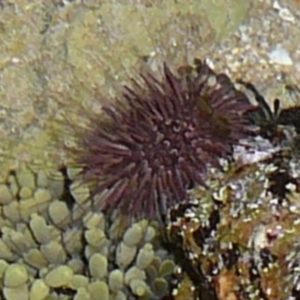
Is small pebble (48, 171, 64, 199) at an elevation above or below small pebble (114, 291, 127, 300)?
above

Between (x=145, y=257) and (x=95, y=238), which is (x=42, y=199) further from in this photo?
(x=145, y=257)

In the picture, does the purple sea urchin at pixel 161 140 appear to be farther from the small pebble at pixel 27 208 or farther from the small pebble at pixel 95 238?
the small pebble at pixel 27 208

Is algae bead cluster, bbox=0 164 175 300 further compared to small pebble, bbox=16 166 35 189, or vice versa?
small pebble, bbox=16 166 35 189

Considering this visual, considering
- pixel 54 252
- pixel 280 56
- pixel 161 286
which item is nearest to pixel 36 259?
pixel 54 252

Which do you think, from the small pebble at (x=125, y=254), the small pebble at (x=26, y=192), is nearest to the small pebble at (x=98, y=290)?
the small pebble at (x=125, y=254)

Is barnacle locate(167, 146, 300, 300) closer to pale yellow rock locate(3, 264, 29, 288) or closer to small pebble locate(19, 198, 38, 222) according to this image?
pale yellow rock locate(3, 264, 29, 288)

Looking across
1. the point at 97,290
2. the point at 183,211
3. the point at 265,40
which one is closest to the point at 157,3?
the point at 265,40

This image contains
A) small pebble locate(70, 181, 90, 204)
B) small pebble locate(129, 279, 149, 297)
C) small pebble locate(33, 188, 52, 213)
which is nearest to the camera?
small pebble locate(129, 279, 149, 297)

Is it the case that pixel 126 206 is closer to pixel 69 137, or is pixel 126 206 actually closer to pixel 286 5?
pixel 69 137

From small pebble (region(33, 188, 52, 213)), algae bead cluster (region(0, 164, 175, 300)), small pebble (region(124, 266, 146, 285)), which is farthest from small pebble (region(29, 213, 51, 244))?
small pebble (region(124, 266, 146, 285))
